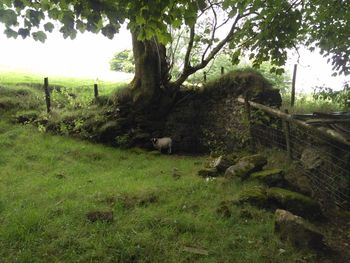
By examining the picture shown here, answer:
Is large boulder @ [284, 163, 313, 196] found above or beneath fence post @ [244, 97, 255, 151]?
beneath

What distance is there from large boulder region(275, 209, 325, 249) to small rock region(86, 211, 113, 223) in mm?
2461

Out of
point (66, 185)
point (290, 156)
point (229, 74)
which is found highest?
point (229, 74)

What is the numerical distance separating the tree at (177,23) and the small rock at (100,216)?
2.59 meters

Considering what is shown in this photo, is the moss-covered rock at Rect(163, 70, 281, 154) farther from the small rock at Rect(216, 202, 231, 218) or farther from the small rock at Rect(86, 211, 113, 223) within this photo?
the small rock at Rect(86, 211, 113, 223)

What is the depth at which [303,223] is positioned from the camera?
4.89 m

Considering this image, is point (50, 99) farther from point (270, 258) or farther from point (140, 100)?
point (270, 258)

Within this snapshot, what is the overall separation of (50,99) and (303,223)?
10573mm

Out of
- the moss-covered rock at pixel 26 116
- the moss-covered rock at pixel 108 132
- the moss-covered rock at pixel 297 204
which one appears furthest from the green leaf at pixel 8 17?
the moss-covered rock at pixel 26 116

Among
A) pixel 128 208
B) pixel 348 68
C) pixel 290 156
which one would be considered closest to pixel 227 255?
pixel 128 208

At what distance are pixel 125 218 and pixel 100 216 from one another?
0.37 meters

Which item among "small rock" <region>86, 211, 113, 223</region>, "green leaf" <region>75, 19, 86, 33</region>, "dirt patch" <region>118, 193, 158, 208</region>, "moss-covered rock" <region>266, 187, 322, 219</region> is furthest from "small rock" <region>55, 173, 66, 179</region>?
"moss-covered rock" <region>266, 187, 322, 219</region>

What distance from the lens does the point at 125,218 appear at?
18.3 ft

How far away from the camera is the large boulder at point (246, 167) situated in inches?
281

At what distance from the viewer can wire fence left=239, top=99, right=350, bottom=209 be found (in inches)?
253
